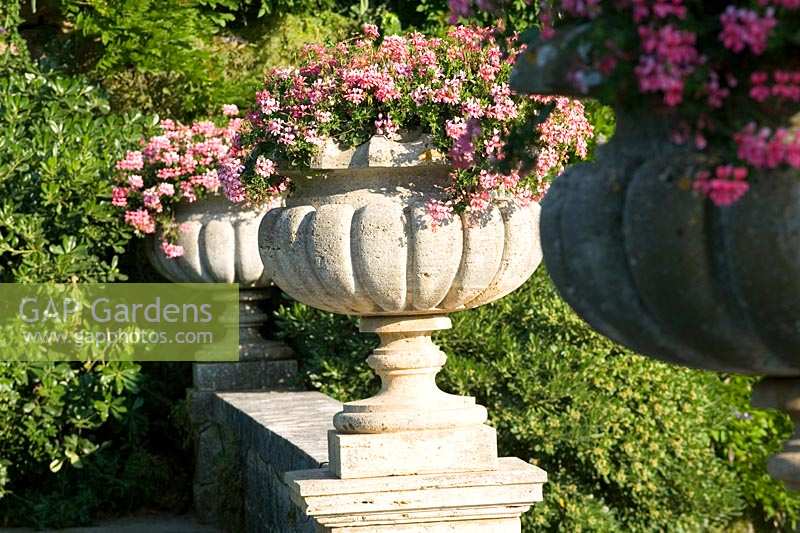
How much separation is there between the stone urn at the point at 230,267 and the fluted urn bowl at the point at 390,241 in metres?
2.47

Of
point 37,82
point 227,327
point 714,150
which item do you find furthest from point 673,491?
point 714,150

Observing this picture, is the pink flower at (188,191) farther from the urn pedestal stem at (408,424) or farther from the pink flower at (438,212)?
the pink flower at (438,212)

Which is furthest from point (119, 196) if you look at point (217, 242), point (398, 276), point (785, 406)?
point (785, 406)

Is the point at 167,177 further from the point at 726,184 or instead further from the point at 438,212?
the point at 726,184

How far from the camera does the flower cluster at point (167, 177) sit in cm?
642

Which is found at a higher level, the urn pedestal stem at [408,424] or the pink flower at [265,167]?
the pink flower at [265,167]

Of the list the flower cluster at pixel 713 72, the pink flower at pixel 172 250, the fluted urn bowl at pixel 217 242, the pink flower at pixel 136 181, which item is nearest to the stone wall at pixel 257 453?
the fluted urn bowl at pixel 217 242

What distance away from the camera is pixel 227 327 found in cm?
690

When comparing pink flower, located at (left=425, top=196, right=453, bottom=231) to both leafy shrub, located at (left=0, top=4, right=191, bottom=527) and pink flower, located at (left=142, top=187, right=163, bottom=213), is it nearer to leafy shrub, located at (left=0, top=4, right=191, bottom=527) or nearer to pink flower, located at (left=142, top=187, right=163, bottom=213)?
pink flower, located at (left=142, top=187, right=163, bottom=213)

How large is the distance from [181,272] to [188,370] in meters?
0.89

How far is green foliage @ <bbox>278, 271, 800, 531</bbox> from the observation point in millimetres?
5824

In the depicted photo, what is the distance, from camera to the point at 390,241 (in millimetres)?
3768

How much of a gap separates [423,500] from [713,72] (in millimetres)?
2278

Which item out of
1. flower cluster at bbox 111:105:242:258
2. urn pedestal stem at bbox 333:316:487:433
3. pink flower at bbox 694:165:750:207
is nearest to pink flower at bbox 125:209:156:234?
flower cluster at bbox 111:105:242:258
